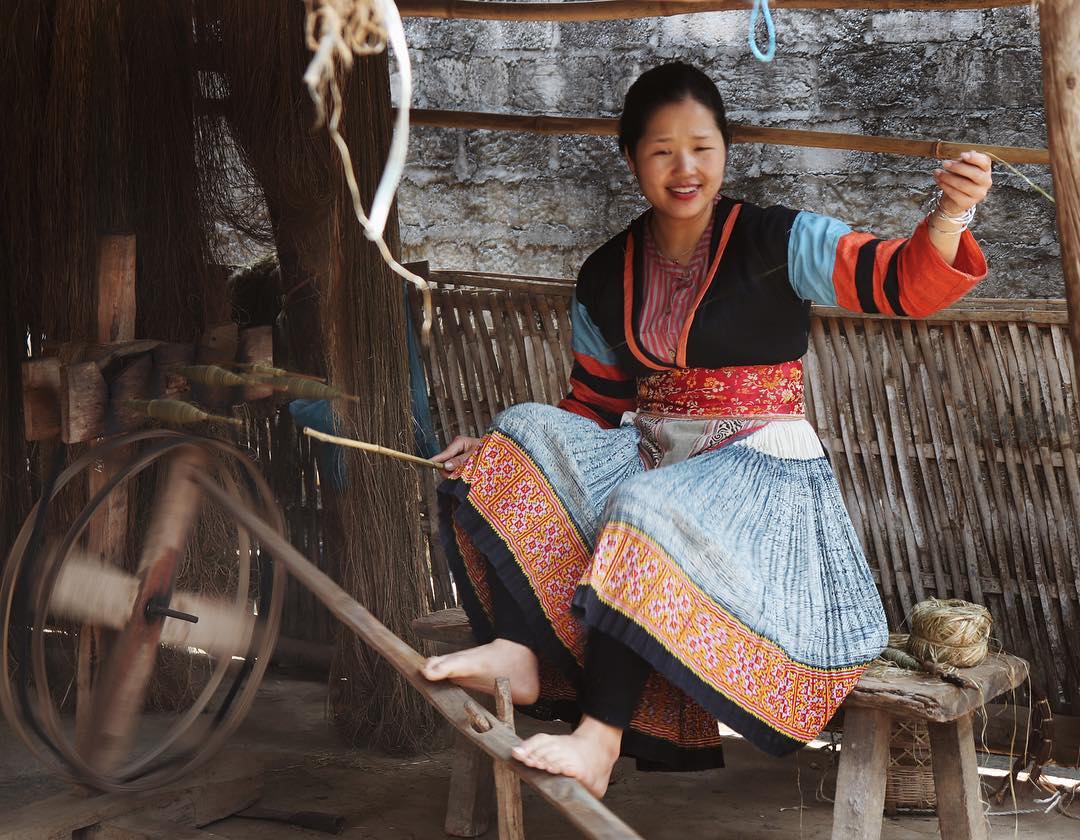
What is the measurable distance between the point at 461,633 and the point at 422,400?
1013 millimetres

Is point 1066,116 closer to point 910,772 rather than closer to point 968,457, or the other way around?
point 968,457

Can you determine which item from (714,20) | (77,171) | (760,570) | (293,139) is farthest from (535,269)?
(760,570)

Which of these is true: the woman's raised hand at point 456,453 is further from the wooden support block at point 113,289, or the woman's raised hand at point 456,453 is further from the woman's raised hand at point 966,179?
the woman's raised hand at point 966,179

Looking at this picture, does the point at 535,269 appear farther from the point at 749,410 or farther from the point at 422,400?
the point at 749,410

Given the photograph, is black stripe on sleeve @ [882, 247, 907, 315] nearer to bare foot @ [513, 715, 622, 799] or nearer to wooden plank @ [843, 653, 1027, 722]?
wooden plank @ [843, 653, 1027, 722]

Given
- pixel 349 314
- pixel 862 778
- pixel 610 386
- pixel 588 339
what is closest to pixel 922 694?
pixel 862 778

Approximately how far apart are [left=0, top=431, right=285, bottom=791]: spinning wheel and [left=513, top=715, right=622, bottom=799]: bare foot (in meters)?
0.96

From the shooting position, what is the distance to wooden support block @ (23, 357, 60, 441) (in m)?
2.49

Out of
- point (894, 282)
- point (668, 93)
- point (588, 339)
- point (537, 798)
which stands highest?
point (668, 93)

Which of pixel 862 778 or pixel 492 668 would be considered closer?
pixel 492 668

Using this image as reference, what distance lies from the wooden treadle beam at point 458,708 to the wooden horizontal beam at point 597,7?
63.0 inches

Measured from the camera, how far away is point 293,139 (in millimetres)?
3137

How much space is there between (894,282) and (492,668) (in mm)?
1022

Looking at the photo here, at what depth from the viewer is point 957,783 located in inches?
96.8
